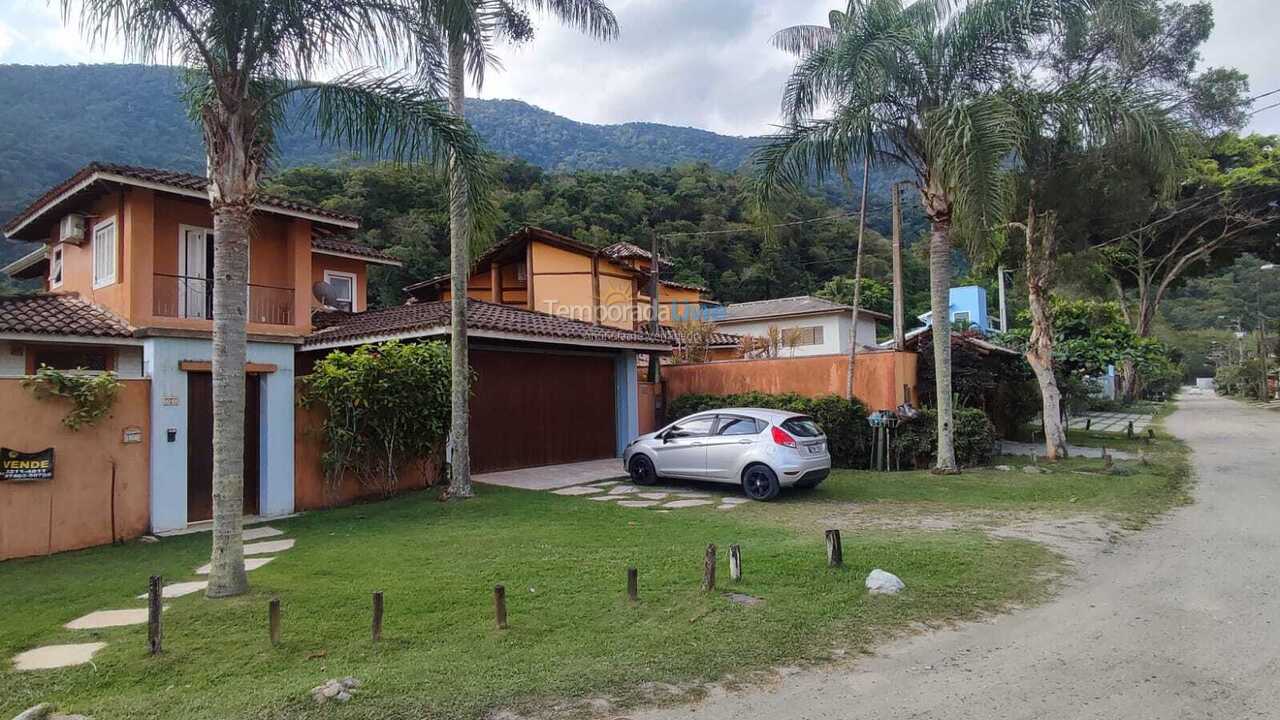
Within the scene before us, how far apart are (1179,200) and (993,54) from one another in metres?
21.4

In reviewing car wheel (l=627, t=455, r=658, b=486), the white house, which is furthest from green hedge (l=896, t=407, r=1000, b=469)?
the white house

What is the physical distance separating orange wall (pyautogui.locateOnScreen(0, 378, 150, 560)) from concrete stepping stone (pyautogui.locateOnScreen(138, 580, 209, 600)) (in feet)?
10.7

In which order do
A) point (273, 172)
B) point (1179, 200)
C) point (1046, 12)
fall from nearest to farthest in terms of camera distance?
point (273, 172) < point (1046, 12) < point (1179, 200)

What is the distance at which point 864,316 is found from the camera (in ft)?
114

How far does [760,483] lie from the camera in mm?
11266

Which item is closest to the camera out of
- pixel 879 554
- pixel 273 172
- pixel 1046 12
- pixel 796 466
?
pixel 879 554

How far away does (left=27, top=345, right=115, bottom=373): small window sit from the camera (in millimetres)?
11016

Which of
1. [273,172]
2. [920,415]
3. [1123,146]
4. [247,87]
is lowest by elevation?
[920,415]

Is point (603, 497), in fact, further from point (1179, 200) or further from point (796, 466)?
point (1179, 200)

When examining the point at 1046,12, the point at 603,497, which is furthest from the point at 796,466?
the point at 1046,12

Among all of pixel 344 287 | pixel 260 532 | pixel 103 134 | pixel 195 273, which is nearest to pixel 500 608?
pixel 260 532

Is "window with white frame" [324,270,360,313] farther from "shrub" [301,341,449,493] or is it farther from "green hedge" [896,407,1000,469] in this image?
"green hedge" [896,407,1000,469]

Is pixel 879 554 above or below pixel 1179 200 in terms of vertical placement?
below

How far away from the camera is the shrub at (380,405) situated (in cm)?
1123
